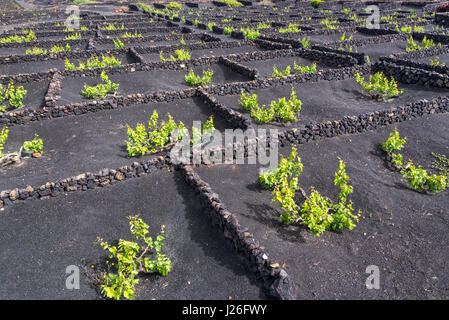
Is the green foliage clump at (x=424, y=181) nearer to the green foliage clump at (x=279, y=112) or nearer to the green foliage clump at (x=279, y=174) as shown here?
the green foliage clump at (x=279, y=174)

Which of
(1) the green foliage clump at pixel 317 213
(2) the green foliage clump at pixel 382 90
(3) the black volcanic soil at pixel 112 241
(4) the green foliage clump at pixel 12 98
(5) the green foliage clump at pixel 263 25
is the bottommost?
(3) the black volcanic soil at pixel 112 241

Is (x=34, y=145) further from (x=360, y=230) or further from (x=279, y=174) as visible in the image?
(x=360, y=230)

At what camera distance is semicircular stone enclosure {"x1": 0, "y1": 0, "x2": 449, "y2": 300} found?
573cm

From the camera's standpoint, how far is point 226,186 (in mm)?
8125

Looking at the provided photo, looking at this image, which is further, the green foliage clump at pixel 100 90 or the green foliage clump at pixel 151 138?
the green foliage clump at pixel 100 90

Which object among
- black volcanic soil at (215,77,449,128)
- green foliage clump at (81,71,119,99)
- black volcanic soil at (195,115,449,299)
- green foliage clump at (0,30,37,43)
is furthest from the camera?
green foliage clump at (0,30,37,43)

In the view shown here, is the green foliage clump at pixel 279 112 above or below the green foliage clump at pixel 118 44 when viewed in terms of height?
below

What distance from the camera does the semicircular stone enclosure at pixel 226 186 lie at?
5.73 m

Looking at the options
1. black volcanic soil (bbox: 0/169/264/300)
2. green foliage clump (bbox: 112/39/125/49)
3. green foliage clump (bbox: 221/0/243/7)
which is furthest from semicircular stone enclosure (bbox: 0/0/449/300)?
green foliage clump (bbox: 221/0/243/7)

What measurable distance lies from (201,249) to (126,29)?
2776 cm

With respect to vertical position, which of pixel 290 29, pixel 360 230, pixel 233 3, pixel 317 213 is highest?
pixel 233 3

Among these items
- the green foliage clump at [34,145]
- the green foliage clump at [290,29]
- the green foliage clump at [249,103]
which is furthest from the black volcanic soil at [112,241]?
the green foliage clump at [290,29]

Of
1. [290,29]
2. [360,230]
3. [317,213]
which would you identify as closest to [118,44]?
[290,29]

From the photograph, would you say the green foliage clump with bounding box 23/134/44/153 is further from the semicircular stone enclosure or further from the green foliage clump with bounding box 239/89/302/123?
the green foliage clump with bounding box 239/89/302/123
